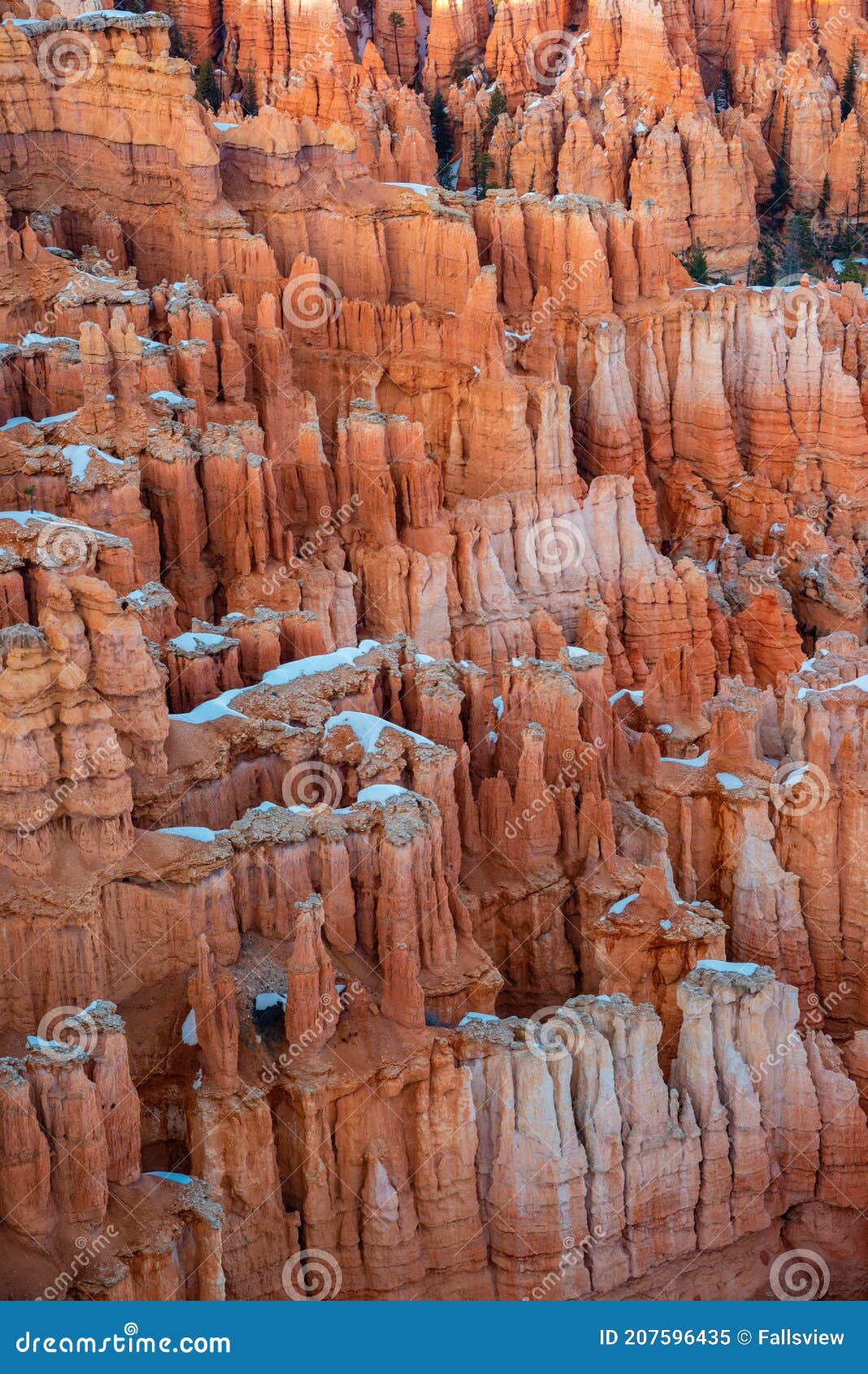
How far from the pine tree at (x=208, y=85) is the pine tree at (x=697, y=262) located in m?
13.6

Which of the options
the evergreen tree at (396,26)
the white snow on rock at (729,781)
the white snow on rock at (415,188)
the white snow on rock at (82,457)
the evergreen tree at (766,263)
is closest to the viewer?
the white snow on rock at (729,781)

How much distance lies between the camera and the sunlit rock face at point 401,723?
1270 inches

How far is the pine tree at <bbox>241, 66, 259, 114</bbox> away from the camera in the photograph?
2830 inches

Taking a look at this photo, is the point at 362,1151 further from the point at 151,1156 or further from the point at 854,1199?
the point at 854,1199

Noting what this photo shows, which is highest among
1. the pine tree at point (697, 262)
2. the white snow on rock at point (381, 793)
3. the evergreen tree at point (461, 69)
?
the evergreen tree at point (461, 69)

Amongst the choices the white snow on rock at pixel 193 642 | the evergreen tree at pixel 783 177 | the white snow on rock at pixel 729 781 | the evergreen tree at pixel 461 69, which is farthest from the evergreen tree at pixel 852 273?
the white snow on rock at pixel 193 642

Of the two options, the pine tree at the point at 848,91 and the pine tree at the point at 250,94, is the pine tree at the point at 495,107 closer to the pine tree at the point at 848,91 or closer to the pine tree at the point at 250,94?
the pine tree at the point at 250,94

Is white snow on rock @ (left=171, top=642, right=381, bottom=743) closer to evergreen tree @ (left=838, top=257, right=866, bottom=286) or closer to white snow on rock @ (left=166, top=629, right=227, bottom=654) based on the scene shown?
white snow on rock @ (left=166, top=629, right=227, bottom=654)

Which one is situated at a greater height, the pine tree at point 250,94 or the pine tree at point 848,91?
the pine tree at point 250,94

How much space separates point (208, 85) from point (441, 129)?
7.88 m

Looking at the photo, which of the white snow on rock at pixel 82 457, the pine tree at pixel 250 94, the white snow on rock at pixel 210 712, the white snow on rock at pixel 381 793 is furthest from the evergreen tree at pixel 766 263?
the white snow on rock at pixel 381 793

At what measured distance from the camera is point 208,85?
7250 cm

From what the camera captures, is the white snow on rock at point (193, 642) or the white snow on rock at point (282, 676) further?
the white snow on rock at point (193, 642)

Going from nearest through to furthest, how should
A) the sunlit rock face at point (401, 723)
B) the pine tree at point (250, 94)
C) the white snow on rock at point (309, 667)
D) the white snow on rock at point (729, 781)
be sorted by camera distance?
1. the sunlit rock face at point (401, 723)
2. the white snow on rock at point (309, 667)
3. the white snow on rock at point (729, 781)
4. the pine tree at point (250, 94)
